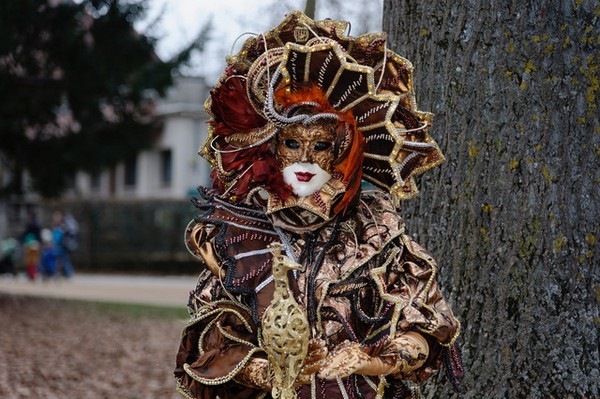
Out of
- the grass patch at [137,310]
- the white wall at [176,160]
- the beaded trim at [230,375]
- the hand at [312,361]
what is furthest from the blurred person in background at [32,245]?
the hand at [312,361]

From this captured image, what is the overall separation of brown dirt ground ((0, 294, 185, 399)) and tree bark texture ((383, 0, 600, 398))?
287cm

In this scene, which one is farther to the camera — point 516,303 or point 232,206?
point 516,303

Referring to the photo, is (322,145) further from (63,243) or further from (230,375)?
(63,243)

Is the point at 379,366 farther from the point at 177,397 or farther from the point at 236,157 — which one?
the point at 177,397

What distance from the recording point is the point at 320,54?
2930mm

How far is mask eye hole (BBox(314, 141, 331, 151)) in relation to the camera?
3006 millimetres

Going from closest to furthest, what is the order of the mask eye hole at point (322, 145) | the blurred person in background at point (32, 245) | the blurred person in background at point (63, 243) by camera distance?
the mask eye hole at point (322, 145) → the blurred person in background at point (32, 245) → the blurred person in background at point (63, 243)

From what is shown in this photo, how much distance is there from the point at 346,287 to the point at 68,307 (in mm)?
12391

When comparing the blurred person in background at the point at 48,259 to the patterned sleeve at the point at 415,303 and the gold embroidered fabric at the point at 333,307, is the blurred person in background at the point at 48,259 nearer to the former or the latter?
the gold embroidered fabric at the point at 333,307

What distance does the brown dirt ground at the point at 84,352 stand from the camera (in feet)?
27.7

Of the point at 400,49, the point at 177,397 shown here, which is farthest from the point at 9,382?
the point at 400,49

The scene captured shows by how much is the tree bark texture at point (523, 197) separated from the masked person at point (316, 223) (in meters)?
0.83

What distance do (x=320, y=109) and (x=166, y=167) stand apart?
32.0 metres

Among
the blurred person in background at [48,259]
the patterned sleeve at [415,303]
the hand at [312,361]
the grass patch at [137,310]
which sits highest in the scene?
the patterned sleeve at [415,303]
